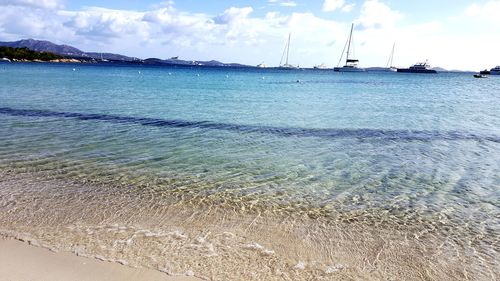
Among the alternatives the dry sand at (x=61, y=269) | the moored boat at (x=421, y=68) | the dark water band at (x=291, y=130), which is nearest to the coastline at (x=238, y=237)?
the dry sand at (x=61, y=269)

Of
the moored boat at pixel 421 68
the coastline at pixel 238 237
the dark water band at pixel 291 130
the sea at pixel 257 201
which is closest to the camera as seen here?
the coastline at pixel 238 237

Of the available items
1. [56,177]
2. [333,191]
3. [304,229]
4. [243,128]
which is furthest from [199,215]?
[243,128]

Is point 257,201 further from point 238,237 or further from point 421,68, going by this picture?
point 421,68

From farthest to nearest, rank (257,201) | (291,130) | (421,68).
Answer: (421,68) < (291,130) < (257,201)

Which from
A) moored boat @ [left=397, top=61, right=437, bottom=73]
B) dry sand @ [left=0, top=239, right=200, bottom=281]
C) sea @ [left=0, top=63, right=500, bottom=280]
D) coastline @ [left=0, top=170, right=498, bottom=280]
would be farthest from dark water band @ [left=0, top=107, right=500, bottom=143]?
moored boat @ [left=397, top=61, right=437, bottom=73]

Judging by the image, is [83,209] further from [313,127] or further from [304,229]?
[313,127]

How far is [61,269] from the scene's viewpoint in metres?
6.16

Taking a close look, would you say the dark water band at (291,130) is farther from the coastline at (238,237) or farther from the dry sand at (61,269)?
the dry sand at (61,269)

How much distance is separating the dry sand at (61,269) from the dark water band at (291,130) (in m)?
14.3

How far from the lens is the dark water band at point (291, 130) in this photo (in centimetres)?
2006

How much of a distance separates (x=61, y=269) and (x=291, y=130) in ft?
53.3

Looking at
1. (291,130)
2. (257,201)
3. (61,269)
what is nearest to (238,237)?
(257,201)

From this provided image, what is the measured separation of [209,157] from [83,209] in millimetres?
5919

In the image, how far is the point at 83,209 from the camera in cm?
893
